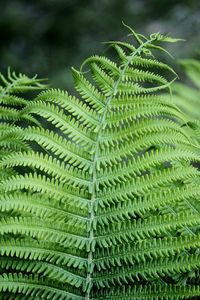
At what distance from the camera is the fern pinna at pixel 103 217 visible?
1117 mm

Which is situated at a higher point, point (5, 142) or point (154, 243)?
point (5, 142)

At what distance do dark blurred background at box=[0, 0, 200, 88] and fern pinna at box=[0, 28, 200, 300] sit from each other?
3.82 metres

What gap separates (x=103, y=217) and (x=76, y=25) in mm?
4419

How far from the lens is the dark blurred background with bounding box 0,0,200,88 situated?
5105 mm

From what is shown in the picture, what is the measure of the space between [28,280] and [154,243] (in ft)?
0.95

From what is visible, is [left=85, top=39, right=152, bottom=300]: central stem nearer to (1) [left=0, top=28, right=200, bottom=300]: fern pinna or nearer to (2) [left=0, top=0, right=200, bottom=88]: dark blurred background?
(1) [left=0, top=28, right=200, bottom=300]: fern pinna

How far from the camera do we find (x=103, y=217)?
46.8 inches

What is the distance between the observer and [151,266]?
1119mm

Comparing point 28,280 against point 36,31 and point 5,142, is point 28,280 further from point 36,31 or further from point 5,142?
point 36,31

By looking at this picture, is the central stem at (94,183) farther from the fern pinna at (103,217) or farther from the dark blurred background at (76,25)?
the dark blurred background at (76,25)

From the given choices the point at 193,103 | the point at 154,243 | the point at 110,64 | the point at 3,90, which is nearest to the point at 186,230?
the point at 154,243

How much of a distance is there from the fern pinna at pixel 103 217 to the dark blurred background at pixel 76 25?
3820mm

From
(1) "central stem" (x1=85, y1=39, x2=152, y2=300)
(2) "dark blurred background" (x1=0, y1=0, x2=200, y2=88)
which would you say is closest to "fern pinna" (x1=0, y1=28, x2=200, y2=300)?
(1) "central stem" (x1=85, y1=39, x2=152, y2=300)

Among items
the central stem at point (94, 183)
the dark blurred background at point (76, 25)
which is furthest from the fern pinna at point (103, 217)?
the dark blurred background at point (76, 25)
